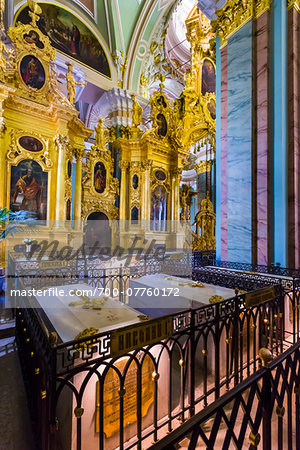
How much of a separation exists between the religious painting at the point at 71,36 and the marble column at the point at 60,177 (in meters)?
5.67

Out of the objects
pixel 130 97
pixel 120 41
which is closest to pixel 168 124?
pixel 130 97

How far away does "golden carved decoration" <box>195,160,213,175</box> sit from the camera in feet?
55.5

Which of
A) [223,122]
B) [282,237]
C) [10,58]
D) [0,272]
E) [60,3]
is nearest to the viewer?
[282,237]

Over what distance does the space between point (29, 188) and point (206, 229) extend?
10.1 m

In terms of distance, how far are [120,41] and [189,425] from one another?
17.2 m

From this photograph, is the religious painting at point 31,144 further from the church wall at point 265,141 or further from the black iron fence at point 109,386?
the black iron fence at point 109,386

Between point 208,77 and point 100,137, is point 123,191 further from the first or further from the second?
point 208,77

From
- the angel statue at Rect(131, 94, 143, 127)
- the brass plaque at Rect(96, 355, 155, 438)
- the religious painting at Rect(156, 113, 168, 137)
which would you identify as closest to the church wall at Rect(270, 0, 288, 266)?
the brass plaque at Rect(96, 355, 155, 438)

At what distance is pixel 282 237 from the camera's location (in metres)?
6.14

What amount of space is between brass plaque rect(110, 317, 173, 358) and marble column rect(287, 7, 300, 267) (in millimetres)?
5644

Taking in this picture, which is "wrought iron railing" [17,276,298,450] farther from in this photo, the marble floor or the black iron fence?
the marble floor

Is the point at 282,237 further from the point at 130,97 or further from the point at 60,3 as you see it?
the point at 60,3

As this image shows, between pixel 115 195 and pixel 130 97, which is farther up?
pixel 130 97

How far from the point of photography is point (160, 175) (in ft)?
45.9
